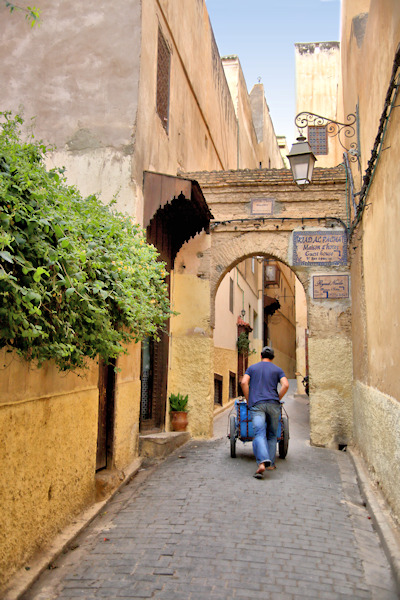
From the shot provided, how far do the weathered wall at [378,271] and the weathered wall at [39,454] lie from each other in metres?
2.87

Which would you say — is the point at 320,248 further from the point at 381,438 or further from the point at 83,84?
the point at 83,84

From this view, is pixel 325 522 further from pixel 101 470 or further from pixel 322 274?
pixel 322 274

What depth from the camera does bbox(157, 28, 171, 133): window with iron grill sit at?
906cm

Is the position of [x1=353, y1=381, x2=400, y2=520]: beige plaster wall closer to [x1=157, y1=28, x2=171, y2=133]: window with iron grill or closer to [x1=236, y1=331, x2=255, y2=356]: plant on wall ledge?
[x1=157, y1=28, x2=171, y2=133]: window with iron grill

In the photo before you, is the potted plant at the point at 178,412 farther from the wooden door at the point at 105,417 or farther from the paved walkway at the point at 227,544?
the wooden door at the point at 105,417

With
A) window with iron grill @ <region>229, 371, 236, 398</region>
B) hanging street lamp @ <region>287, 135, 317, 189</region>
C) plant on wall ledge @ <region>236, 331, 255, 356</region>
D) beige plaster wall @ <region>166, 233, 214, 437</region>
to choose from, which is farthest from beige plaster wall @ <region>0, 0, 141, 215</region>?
plant on wall ledge @ <region>236, 331, 255, 356</region>

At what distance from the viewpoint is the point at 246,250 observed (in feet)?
32.4

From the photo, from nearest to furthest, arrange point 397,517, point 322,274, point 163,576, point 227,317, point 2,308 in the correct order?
1. point 2,308
2. point 163,576
3. point 397,517
4. point 322,274
5. point 227,317

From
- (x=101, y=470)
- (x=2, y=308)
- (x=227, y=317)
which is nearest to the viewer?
(x=2, y=308)

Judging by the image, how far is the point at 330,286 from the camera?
31.0 feet

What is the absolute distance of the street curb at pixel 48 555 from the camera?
11.5ft

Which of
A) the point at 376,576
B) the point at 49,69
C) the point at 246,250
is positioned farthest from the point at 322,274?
the point at 376,576

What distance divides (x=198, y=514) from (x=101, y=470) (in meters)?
1.68

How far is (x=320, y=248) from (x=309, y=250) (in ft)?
0.64
